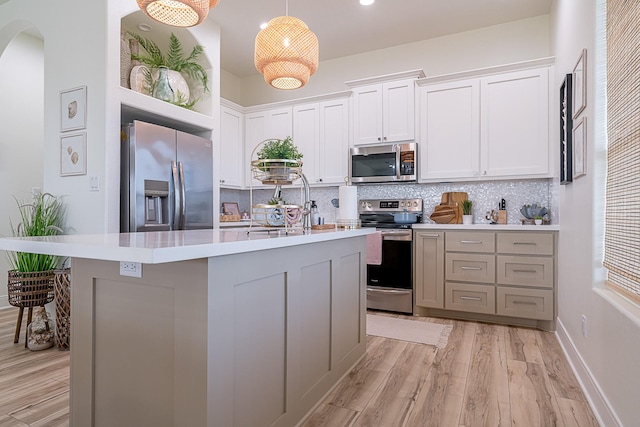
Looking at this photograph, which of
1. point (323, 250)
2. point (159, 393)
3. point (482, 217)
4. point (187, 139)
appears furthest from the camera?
point (482, 217)

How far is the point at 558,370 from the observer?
7.94 ft

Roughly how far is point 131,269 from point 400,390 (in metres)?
1.61

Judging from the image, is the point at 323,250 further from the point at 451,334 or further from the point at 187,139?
the point at 187,139

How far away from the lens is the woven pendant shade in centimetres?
230

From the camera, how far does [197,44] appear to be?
152 inches

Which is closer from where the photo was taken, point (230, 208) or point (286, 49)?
point (286, 49)

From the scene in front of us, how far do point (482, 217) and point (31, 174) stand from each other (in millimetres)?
5036

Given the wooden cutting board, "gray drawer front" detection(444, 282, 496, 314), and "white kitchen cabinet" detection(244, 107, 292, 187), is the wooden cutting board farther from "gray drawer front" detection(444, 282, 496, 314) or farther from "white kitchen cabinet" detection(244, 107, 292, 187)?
"white kitchen cabinet" detection(244, 107, 292, 187)

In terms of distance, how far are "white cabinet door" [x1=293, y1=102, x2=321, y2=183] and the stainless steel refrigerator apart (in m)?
1.39

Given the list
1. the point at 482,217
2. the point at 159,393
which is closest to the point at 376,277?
the point at 482,217

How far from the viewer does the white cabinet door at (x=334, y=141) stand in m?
4.57

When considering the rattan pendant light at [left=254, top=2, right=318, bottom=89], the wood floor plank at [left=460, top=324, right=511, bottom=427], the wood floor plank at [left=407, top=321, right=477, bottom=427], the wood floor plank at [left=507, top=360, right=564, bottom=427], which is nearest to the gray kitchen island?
the wood floor plank at [left=407, top=321, right=477, bottom=427]

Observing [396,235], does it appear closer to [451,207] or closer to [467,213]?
[451,207]

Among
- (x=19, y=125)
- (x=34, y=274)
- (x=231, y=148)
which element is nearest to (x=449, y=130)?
(x=231, y=148)
